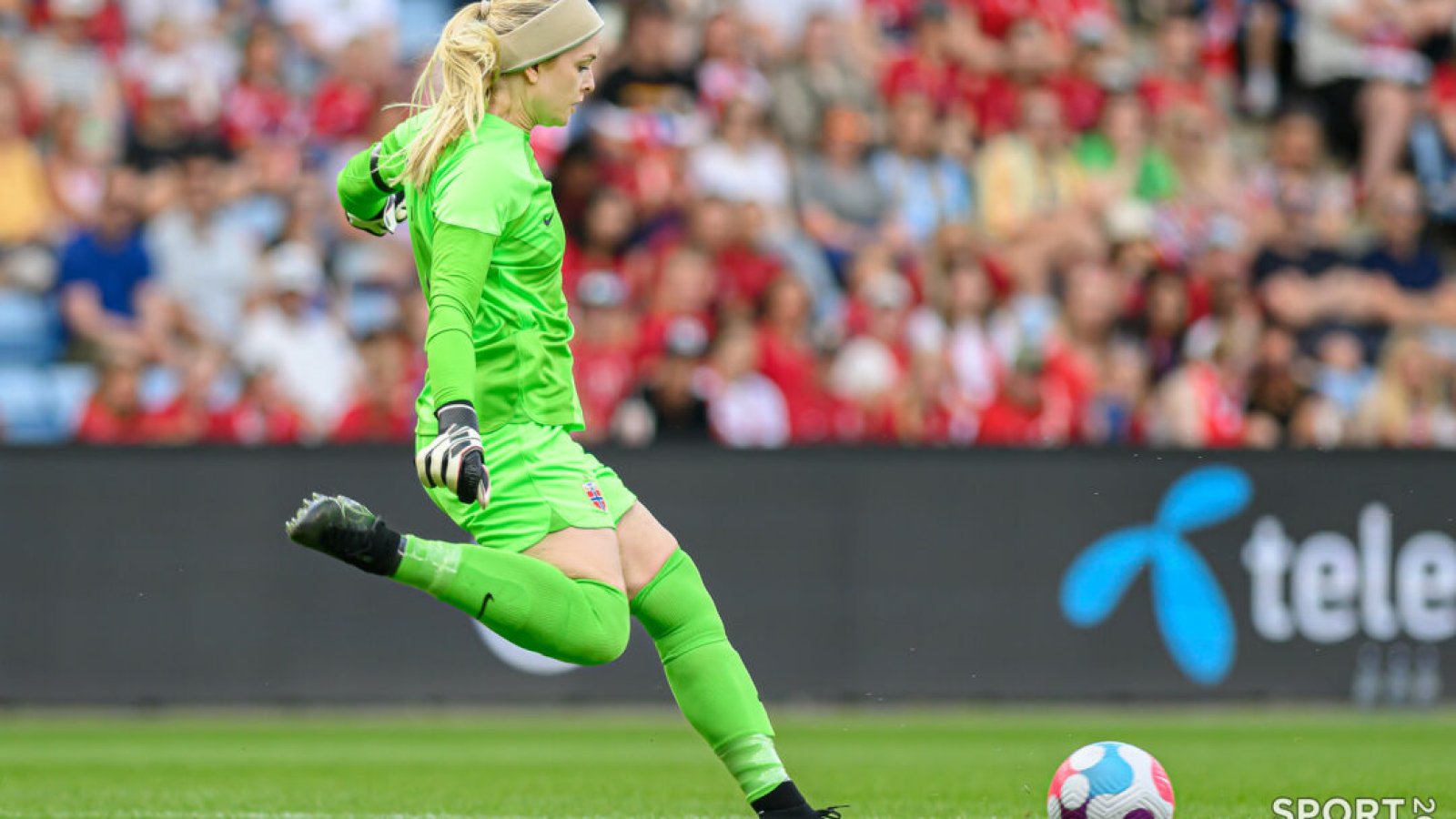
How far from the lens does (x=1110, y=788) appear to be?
5648 mm

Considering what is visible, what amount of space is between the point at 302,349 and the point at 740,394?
101 inches

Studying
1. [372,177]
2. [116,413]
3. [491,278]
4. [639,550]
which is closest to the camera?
[491,278]

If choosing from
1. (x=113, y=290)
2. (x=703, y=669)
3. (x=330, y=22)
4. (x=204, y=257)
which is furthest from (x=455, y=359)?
(x=330, y=22)

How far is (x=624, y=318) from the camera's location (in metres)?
12.5

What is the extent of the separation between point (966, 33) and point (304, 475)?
6.03 meters

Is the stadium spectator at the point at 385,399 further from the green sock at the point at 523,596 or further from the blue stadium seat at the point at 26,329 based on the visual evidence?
the green sock at the point at 523,596

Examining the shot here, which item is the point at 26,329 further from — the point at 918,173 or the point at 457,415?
the point at 457,415

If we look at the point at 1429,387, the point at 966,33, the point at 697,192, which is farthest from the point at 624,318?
the point at 1429,387

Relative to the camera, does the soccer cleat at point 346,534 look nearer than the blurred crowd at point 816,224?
Yes

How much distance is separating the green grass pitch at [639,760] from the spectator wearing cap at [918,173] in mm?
3881

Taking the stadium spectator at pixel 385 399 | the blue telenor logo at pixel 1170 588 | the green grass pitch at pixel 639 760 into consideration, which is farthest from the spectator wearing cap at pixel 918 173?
the green grass pitch at pixel 639 760

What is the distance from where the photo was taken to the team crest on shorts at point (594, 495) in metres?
5.40

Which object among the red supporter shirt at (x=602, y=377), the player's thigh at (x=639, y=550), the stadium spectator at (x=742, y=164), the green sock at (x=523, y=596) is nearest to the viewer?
the green sock at (x=523, y=596)

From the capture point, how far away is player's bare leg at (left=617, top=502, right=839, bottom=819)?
215 inches
